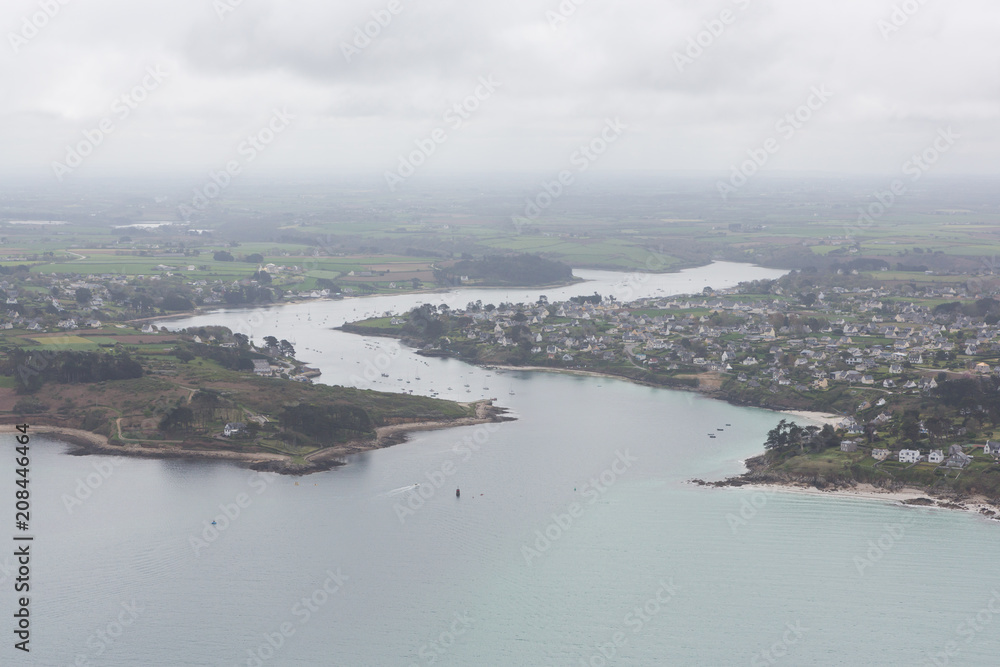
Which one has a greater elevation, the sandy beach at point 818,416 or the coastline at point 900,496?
the sandy beach at point 818,416

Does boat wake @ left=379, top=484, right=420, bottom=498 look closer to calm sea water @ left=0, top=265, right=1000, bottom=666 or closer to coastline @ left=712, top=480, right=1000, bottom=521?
calm sea water @ left=0, top=265, right=1000, bottom=666

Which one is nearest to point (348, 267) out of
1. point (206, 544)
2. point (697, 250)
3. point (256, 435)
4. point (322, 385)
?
point (697, 250)

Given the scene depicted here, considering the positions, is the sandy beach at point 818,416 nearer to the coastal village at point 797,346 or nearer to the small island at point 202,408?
the coastal village at point 797,346

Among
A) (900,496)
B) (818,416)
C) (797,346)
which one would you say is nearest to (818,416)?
(818,416)

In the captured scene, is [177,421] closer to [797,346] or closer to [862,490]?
[862,490]

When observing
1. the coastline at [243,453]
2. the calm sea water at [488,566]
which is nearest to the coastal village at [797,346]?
the calm sea water at [488,566]

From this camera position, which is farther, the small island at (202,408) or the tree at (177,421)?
the tree at (177,421)

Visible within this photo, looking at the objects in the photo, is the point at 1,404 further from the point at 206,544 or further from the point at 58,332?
the point at 206,544
